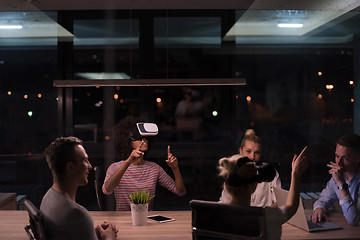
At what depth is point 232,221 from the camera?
6.17 ft

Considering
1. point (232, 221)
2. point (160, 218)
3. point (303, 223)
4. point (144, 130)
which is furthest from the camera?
point (144, 130)

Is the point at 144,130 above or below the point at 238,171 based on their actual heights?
above

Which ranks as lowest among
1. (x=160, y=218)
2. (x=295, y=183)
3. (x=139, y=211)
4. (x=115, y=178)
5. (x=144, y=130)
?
(x=160, y=218)

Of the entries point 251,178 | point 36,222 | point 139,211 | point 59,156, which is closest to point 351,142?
point 251,178

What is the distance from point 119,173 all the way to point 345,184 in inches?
69.3

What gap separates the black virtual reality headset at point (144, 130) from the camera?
3.20 meters

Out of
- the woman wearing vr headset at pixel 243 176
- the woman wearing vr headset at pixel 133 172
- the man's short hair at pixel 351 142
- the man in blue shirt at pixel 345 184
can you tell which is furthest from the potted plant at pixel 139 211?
the man's short hair at pixel 351 142

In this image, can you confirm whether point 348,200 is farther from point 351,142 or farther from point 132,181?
point 132,181

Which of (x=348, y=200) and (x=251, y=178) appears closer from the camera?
(x=251, y=178)

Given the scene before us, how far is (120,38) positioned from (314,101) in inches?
128

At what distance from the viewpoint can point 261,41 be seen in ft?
20.8

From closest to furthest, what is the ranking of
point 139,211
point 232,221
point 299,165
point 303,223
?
point 232,221
point 299,165
point 303,223
point 139,211

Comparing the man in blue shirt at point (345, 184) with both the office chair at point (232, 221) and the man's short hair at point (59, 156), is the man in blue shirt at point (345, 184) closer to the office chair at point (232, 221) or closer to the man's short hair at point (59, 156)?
the office chair at point (232, 221)

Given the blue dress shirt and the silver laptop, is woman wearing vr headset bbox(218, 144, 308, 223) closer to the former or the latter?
the silver laptop
